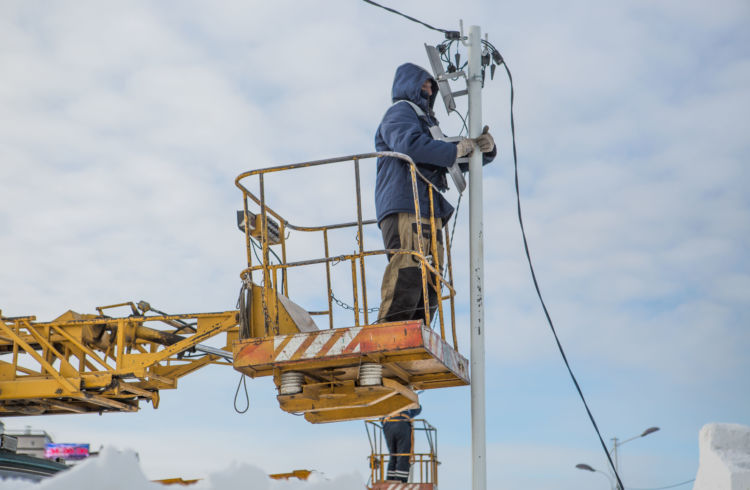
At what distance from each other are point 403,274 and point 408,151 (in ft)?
3.41

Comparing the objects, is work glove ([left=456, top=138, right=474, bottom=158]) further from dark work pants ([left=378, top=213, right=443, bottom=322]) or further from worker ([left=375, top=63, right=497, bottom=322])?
dark work pants ([left=378, top=213, right=443, bottom=322])

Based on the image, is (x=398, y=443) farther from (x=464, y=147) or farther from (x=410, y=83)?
(x=410, y=83)

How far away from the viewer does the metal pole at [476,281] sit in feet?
22.0

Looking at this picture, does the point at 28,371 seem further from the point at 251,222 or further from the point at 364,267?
the point at 364,267

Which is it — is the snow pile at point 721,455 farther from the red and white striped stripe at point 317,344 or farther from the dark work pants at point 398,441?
the red and white striped stripe at point 317,344

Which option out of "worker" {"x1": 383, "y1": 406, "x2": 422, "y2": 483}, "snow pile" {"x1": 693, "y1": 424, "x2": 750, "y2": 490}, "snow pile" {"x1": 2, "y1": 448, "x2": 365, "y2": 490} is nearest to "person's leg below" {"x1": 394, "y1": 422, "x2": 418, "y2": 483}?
"worker" {"x1": 383, "y1": 406, "x2": 422, "y2": 483}

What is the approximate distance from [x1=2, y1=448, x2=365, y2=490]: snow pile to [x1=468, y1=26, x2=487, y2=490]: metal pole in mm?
4193

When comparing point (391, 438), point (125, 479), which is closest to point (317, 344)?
point (125, 479)

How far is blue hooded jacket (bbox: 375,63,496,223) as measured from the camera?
22.4 feet

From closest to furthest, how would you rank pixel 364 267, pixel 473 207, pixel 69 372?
pixel 364 267, pixel 473 207, pixel 69 372

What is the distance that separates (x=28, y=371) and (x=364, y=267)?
9028 mm

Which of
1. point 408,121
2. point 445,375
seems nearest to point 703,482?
point 445,375

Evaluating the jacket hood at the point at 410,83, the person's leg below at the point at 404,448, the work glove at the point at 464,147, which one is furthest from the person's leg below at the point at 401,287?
the person's leg below at the point at 404,448

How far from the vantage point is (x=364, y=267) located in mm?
6242
